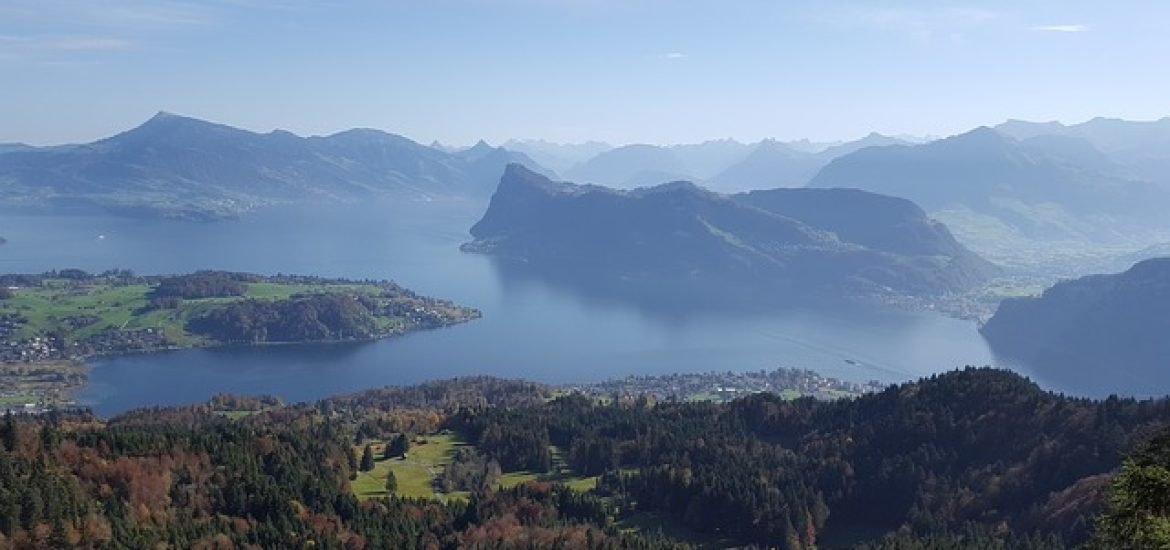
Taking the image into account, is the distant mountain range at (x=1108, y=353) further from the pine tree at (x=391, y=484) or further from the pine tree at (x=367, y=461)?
the pine tree at (x=391, y=484)

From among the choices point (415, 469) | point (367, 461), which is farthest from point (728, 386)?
point (367, 461)

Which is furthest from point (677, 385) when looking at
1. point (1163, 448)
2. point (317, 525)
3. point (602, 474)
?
point (1163, 448)

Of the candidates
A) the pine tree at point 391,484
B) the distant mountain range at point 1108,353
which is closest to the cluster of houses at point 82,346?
the pine tree at point 391,484

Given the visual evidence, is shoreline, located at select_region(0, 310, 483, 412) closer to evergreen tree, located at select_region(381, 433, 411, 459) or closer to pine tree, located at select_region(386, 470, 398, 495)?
evergreen tree, located at select_region(381, 433, 411, 459)

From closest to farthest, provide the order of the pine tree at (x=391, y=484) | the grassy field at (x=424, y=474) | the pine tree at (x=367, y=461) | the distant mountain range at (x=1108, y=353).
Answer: the pine tree at (x=391, y=484)
the grassy field at (x=424, y=474)
the pine tree at (x=367, y=461)
the distant mountain range at (x=1108, y=353)

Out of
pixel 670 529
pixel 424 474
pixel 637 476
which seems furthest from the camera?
pixel 424 474

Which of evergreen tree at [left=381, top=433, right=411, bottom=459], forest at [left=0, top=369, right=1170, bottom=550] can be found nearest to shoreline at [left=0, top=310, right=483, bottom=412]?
forest at [left=0, top=369, right=1170, bottom=550]

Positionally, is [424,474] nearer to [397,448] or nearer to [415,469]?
[415,469]

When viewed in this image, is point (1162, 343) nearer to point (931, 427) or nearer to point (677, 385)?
point (677, 385)
